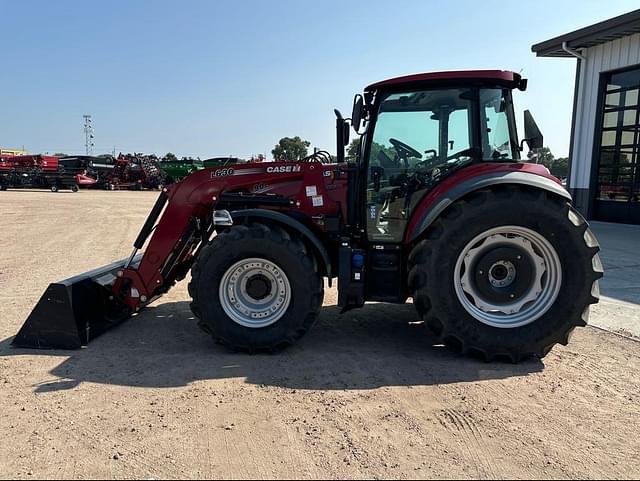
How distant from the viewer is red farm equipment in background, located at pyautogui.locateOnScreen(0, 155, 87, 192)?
30016 millimetres

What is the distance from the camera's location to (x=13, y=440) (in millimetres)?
2791

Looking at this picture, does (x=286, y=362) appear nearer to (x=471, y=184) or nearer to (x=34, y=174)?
(x=471, y=184)

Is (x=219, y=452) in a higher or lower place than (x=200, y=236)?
lower

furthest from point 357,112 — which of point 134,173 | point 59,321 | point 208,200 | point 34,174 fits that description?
point 134,173

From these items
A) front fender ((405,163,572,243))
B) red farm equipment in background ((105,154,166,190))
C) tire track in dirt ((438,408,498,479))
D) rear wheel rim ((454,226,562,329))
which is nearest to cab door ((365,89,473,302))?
front fender ((405,163,572,243))

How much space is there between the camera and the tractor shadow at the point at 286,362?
3.64m

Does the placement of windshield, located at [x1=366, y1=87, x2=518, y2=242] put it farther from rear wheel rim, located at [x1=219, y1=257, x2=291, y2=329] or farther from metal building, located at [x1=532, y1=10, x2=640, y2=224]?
metal building, located at [x1=532, y1=10, x2=640, y2=224]

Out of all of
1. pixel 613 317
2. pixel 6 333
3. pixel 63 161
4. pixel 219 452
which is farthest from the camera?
pixel 63 161

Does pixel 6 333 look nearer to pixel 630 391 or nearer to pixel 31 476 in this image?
pixel 31 476

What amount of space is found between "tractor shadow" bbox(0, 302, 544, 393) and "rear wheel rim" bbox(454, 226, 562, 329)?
17.8 inches

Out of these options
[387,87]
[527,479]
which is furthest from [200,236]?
[527,479]

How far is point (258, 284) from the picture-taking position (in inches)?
165

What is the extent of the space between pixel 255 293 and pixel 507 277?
7.30 feet

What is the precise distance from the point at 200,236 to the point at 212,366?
143cm
